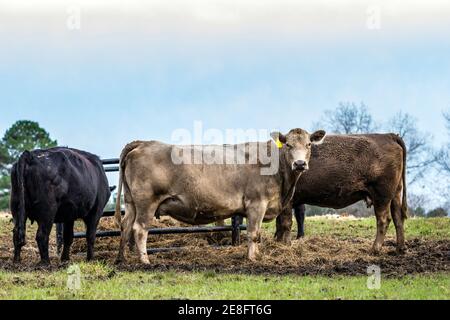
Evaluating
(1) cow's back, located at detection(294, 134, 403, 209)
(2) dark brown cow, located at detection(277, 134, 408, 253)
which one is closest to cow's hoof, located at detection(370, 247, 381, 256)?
(2) dark brown cow, located at detection(277, 134, 408, 253)

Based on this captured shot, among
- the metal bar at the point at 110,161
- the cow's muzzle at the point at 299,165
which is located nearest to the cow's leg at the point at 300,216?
the metal bar at the point at 110,161

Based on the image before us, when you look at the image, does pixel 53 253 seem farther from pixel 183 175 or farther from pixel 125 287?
pixel 125 287

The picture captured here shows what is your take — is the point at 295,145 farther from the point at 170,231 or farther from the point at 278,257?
the point at 170,231

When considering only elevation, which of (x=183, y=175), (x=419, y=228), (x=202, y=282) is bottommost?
(x=419, y=228)

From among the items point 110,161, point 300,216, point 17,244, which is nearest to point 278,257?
point 300,216

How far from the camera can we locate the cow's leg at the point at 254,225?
13.9 meters

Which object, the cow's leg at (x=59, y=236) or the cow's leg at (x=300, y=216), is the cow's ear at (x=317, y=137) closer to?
the cow's leg at (x=300, y=216)

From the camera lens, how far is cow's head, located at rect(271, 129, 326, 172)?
13785mm

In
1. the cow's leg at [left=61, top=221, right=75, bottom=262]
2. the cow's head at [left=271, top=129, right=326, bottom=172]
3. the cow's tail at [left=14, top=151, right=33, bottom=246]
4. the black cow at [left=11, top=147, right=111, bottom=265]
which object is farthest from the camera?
the cow's leg at [left=61, top=221, right=75, bottom=262]

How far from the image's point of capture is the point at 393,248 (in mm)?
16406

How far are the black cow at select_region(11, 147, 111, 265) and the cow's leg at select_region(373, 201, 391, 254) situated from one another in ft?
17.3

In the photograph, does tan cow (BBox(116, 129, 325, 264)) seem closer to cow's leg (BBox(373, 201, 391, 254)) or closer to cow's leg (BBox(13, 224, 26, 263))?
cow's leg (BBox(13, 224, 26, 263))

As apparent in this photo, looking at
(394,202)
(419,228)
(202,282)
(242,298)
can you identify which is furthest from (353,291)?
(419,228)

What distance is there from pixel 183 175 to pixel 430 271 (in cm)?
427
